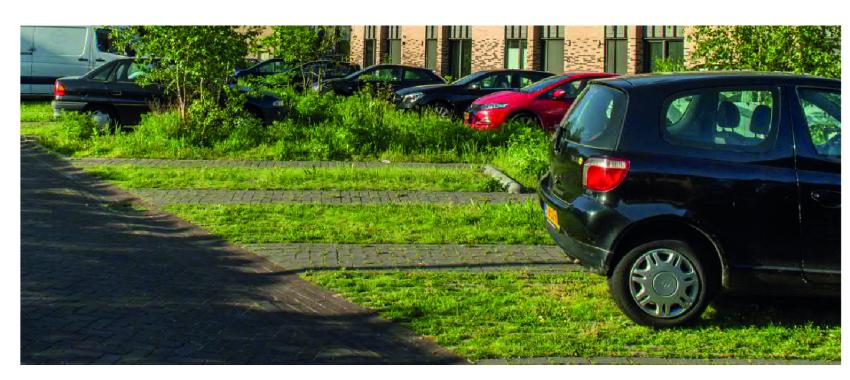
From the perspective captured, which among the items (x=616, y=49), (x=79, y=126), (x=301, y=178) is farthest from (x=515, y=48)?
(x=301, y=178)

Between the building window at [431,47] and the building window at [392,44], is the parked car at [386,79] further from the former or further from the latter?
the building window at [392,44]

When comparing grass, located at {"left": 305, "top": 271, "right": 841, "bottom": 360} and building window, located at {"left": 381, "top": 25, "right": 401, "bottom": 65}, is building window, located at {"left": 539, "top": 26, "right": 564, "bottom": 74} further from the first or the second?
grass, located at {"left": 305, "top": 271, "right": 841, "bottom": 360}

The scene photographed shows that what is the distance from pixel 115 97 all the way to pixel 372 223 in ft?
31.3

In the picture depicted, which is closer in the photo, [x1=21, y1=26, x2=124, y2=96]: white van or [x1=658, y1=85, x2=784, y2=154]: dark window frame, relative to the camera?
[x1=658, y1=85, x2=784, y2=154]: dark window frame

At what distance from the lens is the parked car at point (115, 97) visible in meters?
17.9

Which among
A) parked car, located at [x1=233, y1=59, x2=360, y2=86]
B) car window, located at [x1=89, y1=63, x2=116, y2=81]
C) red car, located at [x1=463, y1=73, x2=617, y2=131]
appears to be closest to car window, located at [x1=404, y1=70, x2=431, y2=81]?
parked car, located at [x1=233, y1=59, x2=360, y2=86]

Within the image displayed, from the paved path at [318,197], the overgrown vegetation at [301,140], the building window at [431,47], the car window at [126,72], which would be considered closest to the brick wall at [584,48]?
the building window at [431,47]

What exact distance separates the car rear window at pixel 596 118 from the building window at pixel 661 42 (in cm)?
2194

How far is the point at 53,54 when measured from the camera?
83.8ft

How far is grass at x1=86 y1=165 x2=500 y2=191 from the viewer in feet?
41.2

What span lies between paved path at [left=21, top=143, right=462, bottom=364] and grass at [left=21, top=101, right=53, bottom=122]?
11400 millimetres

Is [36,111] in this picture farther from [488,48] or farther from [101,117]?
[488,48]

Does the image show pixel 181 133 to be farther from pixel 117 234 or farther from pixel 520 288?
pixel 520 288
